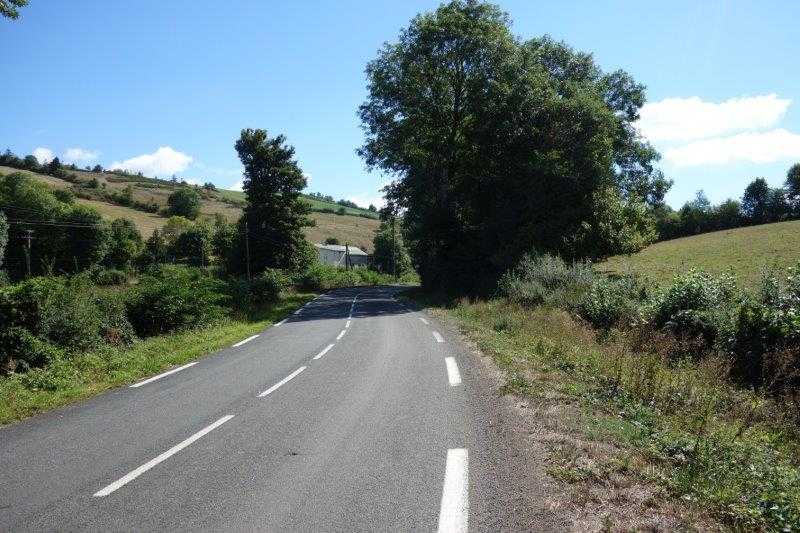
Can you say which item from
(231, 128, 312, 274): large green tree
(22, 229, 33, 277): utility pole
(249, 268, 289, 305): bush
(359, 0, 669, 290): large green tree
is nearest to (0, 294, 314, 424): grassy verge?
(249, 268, 289, 305): bush

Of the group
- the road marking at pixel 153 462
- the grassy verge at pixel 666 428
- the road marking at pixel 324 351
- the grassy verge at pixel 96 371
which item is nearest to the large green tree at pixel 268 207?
the grassy verge at pixel 96 371

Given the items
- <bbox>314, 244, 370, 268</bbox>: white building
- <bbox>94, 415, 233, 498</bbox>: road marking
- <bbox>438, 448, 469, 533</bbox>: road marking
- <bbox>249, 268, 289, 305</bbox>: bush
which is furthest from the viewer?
<bbox>314, 244, 370, 268</bbox>: white building

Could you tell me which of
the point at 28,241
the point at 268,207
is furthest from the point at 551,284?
the point at 28,241

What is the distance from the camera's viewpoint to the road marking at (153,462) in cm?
454

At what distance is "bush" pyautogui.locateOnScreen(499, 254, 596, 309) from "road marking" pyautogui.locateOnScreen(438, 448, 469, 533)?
12503 mm

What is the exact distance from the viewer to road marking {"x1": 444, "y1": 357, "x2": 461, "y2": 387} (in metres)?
8.49

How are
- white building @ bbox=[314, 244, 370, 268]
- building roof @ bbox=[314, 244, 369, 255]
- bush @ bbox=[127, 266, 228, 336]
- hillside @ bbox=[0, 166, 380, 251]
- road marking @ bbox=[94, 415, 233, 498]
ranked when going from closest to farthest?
1. road marking @ bbox=[94, 415, 233, 498]
2. bush @ bbox=[127, 266, 228, 336]
3. hillside @ bbox=[0, 166, 380, 251]
4. white building @ bbox=[314, 244, 370, 268]
5. building roof @ bbox=[314, 244, 369, 255]

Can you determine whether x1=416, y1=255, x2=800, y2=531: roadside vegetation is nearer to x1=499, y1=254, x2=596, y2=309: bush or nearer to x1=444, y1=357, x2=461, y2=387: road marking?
x1=499, y1=254, x2=596, y2=309: bush

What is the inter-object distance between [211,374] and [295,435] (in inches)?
193

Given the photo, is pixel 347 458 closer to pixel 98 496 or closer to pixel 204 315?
pixel 98 496

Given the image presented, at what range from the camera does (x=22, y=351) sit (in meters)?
10.9

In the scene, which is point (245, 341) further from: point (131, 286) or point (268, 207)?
point (268, 207)

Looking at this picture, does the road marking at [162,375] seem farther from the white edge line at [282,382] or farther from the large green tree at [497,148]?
the large green tree at [497,148]

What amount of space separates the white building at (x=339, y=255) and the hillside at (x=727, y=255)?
166 feet
